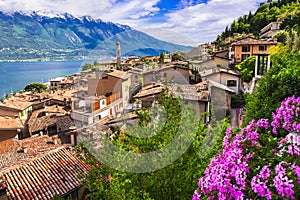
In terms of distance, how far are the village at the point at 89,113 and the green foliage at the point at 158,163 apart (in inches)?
22.2

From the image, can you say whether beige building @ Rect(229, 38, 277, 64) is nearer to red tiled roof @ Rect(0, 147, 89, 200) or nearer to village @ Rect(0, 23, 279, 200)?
village @ Rect(0, 23, 279, 200)

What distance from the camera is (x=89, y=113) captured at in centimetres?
1783

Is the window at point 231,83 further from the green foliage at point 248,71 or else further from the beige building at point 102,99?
the beige building at point 102,99

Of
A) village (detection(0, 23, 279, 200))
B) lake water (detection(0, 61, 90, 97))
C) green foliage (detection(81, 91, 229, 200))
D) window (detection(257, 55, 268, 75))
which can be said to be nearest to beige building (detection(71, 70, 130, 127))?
village (detection(0, 23, 279, 200))

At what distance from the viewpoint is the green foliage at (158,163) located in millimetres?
3295

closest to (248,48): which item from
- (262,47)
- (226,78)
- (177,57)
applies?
(262,47)

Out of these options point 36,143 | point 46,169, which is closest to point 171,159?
point 46,169

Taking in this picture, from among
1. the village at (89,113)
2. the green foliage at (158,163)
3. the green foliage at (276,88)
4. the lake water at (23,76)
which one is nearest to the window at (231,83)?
the village at (89,113)

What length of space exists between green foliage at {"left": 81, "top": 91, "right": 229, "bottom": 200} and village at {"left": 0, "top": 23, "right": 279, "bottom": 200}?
564mm

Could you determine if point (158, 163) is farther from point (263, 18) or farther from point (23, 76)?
point (23, 76)

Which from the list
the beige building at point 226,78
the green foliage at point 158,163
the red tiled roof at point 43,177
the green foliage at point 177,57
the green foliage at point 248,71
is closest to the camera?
the green foliage at point 158,163

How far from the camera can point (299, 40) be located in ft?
54.6

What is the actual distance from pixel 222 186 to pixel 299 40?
18.1m

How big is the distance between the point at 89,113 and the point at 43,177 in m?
11.3
